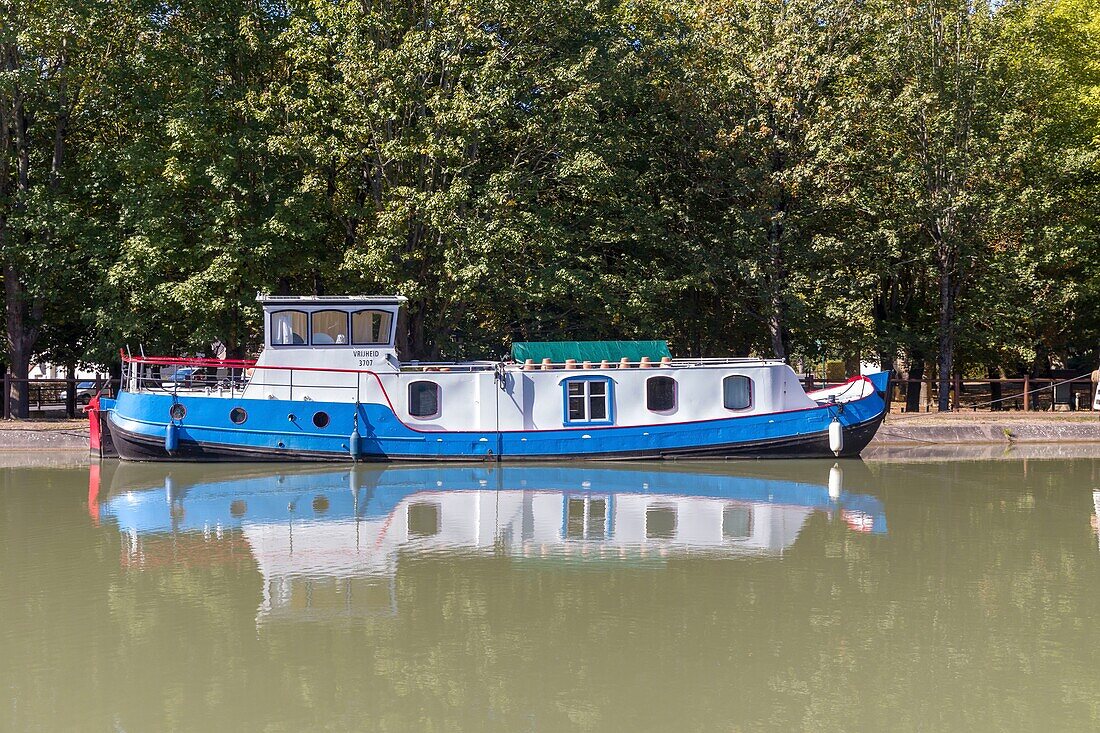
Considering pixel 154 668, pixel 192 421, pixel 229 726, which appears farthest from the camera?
pixel 192 421

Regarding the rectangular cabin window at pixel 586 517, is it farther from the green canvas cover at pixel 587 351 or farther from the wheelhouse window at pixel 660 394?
the green canvas cover at pixel 587 351

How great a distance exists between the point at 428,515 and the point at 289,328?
10072 mm

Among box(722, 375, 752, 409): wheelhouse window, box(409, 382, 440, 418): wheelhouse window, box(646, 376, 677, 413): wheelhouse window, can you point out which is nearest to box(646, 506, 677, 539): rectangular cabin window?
box(646, 376, 677, 413): wheelhouse window

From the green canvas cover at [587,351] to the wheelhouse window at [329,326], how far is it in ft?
13.3

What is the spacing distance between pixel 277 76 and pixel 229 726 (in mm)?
28943

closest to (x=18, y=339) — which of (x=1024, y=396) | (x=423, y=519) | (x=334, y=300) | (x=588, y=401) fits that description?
(x=334, y=300)

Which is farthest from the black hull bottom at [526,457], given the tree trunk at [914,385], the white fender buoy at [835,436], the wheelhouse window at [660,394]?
the tree trunk at [914,385]

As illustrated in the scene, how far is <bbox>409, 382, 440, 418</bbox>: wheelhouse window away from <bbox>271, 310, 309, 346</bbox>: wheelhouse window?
9.31 feet

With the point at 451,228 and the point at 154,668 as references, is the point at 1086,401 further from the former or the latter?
the point at 154,668

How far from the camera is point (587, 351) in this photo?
89.4 ft

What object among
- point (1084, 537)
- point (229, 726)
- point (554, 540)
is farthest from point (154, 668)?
point (1084, 537)

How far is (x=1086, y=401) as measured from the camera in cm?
3719

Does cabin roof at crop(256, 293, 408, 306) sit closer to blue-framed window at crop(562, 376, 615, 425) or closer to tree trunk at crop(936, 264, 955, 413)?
blue-framed window at crop(562, 376, 615, 425)

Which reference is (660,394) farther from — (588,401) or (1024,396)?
(1024,396)
